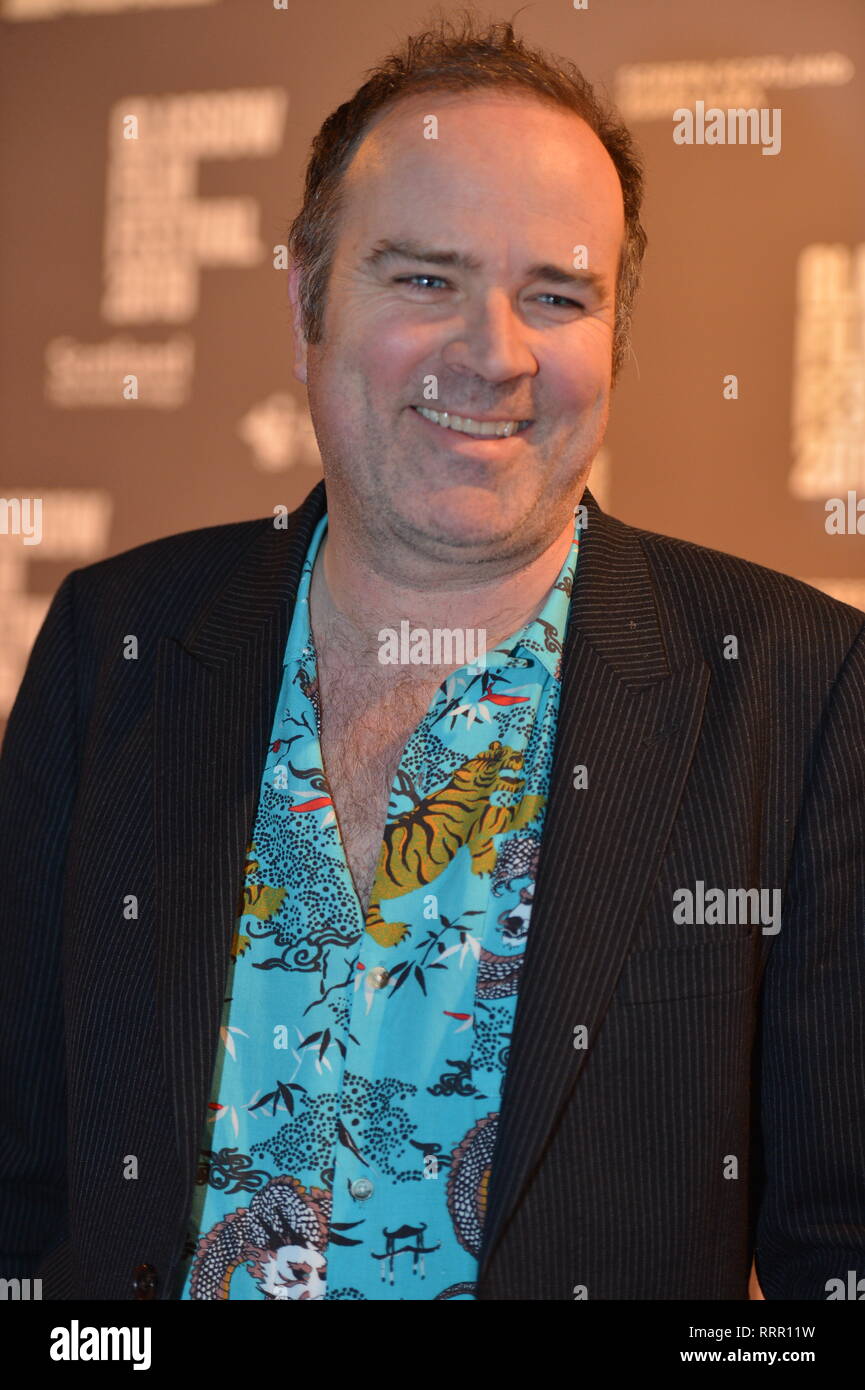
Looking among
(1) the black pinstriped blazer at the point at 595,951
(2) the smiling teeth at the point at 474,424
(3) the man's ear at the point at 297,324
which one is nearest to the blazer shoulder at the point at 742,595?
(1) the black pinstriped blazer at the point at 595,951

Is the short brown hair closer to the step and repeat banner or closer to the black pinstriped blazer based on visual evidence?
the black pinstriped blazer

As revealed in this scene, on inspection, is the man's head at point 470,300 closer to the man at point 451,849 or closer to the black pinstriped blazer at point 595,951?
the man at point 451,849

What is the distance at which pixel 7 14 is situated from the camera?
2865 mm

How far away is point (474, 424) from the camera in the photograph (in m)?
1.46

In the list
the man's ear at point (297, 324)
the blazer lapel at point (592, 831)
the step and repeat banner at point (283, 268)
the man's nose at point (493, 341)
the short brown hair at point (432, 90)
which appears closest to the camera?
the blazer lapel at point (592, 831)

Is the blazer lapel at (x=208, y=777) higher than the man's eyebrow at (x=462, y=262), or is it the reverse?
the man's eyebrow at (x=462, y=262)

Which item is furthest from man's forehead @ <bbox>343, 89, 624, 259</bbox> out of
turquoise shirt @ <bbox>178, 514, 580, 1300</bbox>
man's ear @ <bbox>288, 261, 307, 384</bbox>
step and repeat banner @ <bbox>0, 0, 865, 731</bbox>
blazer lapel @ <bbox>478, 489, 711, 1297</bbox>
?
step and repeat banner @ <bbox>0, 0, 865, 731</bbox>

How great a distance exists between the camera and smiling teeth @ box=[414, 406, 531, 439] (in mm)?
1463

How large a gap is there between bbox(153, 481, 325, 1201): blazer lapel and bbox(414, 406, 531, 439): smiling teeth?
0.27 m

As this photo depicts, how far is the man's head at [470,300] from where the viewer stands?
1.45m

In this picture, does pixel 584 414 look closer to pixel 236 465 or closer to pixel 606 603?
pixel 606 603

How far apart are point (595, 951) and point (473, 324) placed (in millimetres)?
650

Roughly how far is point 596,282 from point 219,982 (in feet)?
2.71
